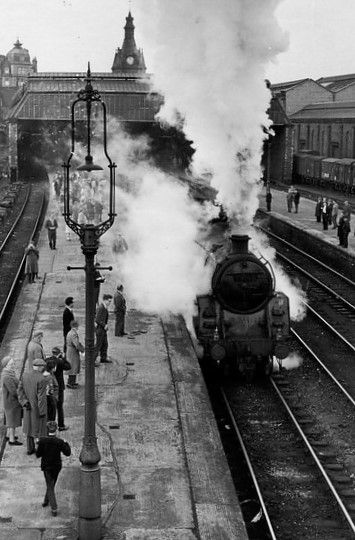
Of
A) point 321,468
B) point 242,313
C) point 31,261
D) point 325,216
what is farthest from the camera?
point 325,216

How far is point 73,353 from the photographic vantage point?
12617 mm

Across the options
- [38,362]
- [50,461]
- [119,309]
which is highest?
[38,362]

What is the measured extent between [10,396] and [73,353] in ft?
8.54

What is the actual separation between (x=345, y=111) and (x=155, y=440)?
165 ft

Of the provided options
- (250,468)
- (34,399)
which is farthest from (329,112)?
(34,399)

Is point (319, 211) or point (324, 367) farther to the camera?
point (319, 211)

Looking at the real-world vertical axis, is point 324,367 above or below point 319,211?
below

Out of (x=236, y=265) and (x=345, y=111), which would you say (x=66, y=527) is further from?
(x=345, y=111)

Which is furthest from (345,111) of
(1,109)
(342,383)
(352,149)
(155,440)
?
(1,109)

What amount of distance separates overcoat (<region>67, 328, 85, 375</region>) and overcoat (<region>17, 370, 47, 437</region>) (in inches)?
97.9

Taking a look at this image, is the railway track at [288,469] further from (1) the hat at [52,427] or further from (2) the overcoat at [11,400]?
(2) the overcoat at [11,400]

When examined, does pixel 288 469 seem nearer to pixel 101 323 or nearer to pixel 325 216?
pixel 101 323

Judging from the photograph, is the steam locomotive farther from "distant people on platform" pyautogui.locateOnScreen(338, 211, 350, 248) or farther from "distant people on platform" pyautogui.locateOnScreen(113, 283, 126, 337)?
"distant people on platform" pyautogui.locateOnScreen(338, 211, 350, 248)

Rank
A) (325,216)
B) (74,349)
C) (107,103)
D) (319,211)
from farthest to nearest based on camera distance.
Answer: (107,103)
(319,211)
(325,216)
(74,349)
